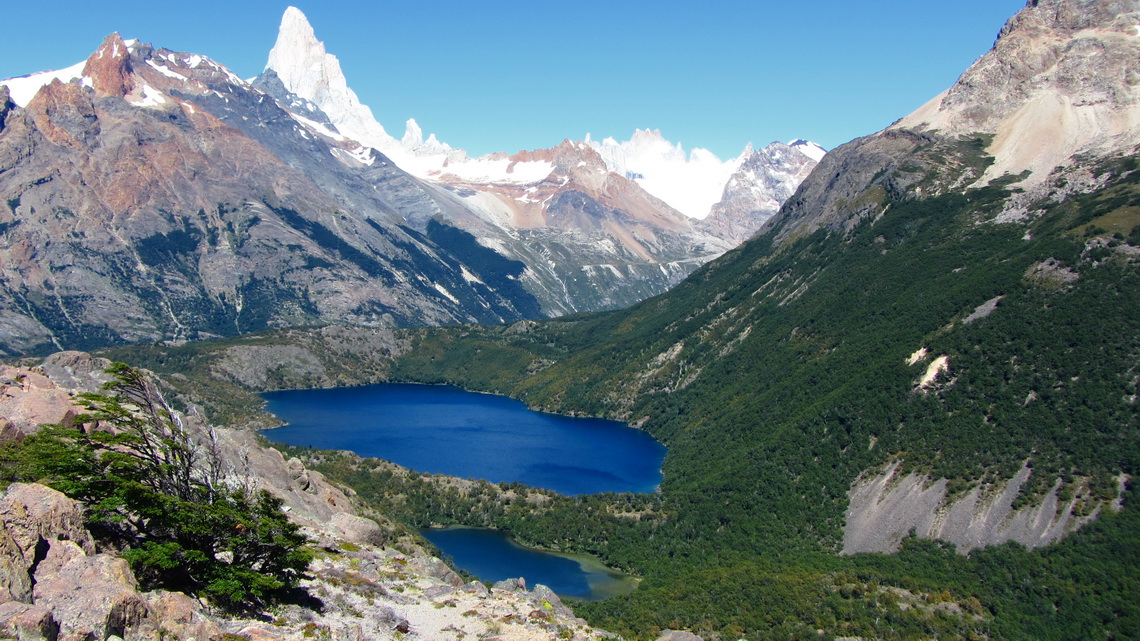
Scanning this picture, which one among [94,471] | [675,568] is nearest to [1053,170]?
[675,568]

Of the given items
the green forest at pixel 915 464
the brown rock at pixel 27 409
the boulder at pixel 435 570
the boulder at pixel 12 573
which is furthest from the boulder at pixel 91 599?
the green forest at pixel 915 464

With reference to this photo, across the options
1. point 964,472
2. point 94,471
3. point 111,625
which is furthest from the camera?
point 964,472

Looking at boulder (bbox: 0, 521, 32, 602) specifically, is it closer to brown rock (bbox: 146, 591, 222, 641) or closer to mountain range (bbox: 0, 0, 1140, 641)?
brown rock (bbox: 146, 591, 222, 641)

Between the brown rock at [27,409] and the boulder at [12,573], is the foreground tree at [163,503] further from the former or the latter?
the boulder at [12,573]

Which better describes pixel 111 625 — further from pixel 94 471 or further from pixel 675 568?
pixel 675 568

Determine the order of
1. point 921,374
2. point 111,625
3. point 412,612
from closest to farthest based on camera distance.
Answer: point 111,625, point 412,612, point 921,374

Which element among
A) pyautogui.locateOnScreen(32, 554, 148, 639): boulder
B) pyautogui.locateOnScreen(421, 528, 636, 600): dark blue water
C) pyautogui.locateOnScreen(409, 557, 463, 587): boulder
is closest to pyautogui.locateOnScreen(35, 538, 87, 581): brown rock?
pyautogui.locateOnScreen(32, 554, 148, 639): boulder

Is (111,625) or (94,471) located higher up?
(94,471)

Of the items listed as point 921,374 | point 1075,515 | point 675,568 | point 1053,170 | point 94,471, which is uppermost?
point 1053,170
